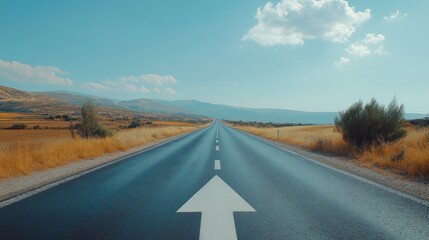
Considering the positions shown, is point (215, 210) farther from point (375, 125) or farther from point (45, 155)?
point (375, 125)

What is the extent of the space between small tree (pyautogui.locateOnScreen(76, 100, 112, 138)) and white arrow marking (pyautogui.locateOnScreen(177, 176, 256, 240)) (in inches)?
583

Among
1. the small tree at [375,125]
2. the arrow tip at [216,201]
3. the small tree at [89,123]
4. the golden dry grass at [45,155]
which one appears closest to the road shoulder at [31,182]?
the golden dry grass at [45,155]

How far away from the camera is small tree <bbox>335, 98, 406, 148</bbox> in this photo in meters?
14.8

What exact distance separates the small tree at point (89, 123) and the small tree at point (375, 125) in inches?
612

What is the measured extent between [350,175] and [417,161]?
8.48 ft

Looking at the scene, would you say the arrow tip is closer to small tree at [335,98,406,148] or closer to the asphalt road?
the asphalt road

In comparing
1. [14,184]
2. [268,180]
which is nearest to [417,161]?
[268,180]

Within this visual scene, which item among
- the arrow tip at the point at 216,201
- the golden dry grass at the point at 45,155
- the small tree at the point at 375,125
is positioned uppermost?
the small tree at the point at 375,125

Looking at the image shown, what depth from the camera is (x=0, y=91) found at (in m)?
165

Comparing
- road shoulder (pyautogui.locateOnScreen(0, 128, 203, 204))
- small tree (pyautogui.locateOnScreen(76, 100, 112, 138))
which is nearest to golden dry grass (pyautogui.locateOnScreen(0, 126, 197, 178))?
road shoulder (pyautogui.locateOnScreen(0, 128, 203, 204))

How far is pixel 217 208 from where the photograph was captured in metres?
4.96

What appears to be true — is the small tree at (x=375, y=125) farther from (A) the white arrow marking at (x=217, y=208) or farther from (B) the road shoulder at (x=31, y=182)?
(B) the road shoulder at (x=31, y=182)

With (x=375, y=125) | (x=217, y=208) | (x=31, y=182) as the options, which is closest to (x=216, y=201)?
(x=217, y=208)

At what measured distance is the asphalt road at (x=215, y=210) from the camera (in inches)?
152
